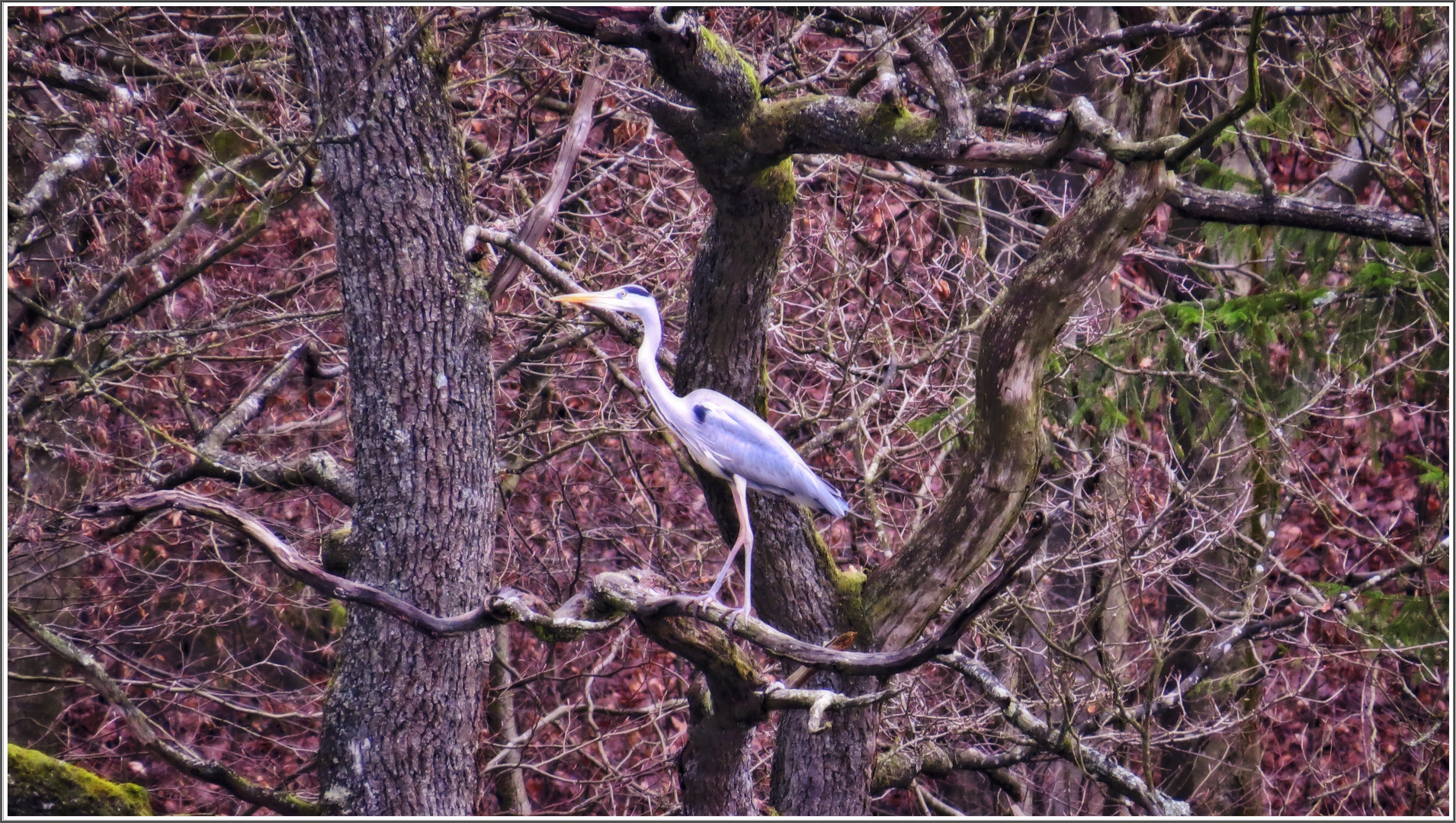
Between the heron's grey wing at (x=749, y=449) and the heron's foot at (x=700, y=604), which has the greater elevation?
the heron's grey wing at (x=749, y=449)

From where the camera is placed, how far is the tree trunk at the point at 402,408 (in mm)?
4910

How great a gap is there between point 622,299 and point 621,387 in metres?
2.77

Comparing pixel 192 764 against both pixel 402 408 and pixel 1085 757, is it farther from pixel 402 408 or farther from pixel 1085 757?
pixel 1085 757

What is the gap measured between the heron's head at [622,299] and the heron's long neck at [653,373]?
41 millimetres

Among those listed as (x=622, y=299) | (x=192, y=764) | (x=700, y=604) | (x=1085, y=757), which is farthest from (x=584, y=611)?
(x=1085, y=757)

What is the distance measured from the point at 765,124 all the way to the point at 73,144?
469 centimetres

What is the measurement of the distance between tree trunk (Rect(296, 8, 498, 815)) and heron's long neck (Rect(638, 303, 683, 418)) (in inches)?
25.4

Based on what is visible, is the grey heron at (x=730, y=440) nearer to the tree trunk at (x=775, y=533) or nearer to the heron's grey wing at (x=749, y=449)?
the heron's grey wing at (x=749, y=449)

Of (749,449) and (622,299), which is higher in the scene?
(622,299)

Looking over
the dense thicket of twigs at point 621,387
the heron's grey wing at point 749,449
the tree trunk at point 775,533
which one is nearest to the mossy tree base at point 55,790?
the dense thicket of twigs at point 621,387

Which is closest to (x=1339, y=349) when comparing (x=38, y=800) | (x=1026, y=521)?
(x=1026, y=521)

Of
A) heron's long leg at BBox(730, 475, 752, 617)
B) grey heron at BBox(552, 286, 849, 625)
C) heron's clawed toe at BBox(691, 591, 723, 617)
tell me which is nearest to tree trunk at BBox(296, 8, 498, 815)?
grey heron at BBox(552, 286, 849, 625)

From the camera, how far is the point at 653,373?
16.8ft

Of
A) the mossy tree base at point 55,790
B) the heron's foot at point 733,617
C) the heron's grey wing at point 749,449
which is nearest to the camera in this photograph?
the heron's foot at point 733,617
